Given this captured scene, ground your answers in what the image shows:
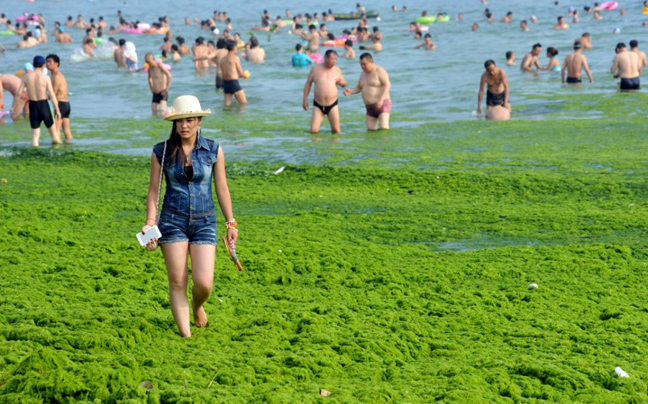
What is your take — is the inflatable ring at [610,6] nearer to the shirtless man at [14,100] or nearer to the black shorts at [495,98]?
the black shorts at [495,98]

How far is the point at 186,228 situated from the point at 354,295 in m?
1.98

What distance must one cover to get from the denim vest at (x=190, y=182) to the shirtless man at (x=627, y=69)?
17456 millimetres

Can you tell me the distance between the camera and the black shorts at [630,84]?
68.3 feet

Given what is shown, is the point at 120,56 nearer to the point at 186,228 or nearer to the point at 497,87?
the point at 497,87

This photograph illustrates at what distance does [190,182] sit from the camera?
5129mm

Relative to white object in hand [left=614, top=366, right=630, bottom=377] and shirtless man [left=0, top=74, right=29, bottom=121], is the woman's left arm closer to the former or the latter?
white object in hand [left=614, top=366, right=630, bottom=377]

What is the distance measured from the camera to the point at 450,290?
6891 mm

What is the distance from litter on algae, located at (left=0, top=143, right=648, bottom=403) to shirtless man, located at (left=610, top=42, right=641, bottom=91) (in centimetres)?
978

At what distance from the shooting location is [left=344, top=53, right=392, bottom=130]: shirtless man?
15.8 metres

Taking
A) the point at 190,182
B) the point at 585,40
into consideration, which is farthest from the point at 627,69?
the point at 190,182

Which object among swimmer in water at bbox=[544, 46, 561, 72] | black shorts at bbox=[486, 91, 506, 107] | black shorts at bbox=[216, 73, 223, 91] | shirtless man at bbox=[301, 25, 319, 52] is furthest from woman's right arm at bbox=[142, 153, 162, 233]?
shirtless man at bbox=[301, 25, 319, 52]

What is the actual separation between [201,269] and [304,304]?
57.5 inches

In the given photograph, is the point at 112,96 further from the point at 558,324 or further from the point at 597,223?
the point at 558,324

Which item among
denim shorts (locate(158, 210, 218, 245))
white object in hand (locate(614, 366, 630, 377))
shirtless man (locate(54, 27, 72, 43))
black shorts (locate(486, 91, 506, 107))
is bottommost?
black shorts (locate(486, 91, 506, 107))
